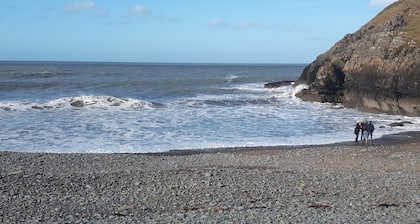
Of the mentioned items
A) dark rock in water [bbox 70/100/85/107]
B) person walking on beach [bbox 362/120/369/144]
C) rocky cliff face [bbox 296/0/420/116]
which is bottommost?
dark rock in water [bbox 70/100/85/107]

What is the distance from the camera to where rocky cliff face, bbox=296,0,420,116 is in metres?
32.8

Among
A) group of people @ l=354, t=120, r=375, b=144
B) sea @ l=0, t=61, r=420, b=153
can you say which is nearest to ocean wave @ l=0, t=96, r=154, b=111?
sea @ l=0, t=61, r=420, b=153

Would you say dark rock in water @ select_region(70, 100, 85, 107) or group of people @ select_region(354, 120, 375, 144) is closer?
group of people @ select_region(354, 120, 375, 144)

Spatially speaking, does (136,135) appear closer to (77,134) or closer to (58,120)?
(77,134)

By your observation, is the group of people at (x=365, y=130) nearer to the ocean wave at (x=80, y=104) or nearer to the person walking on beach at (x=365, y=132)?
the person walking on beach at (x=365, y=132)

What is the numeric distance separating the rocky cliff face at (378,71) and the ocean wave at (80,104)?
1285cm

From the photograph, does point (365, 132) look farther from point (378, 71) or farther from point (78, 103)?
point (78, 103)

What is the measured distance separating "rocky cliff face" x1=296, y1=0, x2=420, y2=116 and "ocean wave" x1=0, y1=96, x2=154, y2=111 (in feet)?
42.2

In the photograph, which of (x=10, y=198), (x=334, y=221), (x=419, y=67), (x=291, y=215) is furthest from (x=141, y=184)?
(x=419, y=67)

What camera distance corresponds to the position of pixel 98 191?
457 inches

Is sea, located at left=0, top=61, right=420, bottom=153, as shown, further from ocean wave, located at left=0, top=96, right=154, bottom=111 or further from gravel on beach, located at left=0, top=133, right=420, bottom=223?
gravel on beach, located at left=0, top=133, right=420, bottom=223

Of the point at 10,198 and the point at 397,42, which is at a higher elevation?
the point at 397,42

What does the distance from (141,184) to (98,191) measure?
0.97m

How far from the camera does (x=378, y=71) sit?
117 feet
